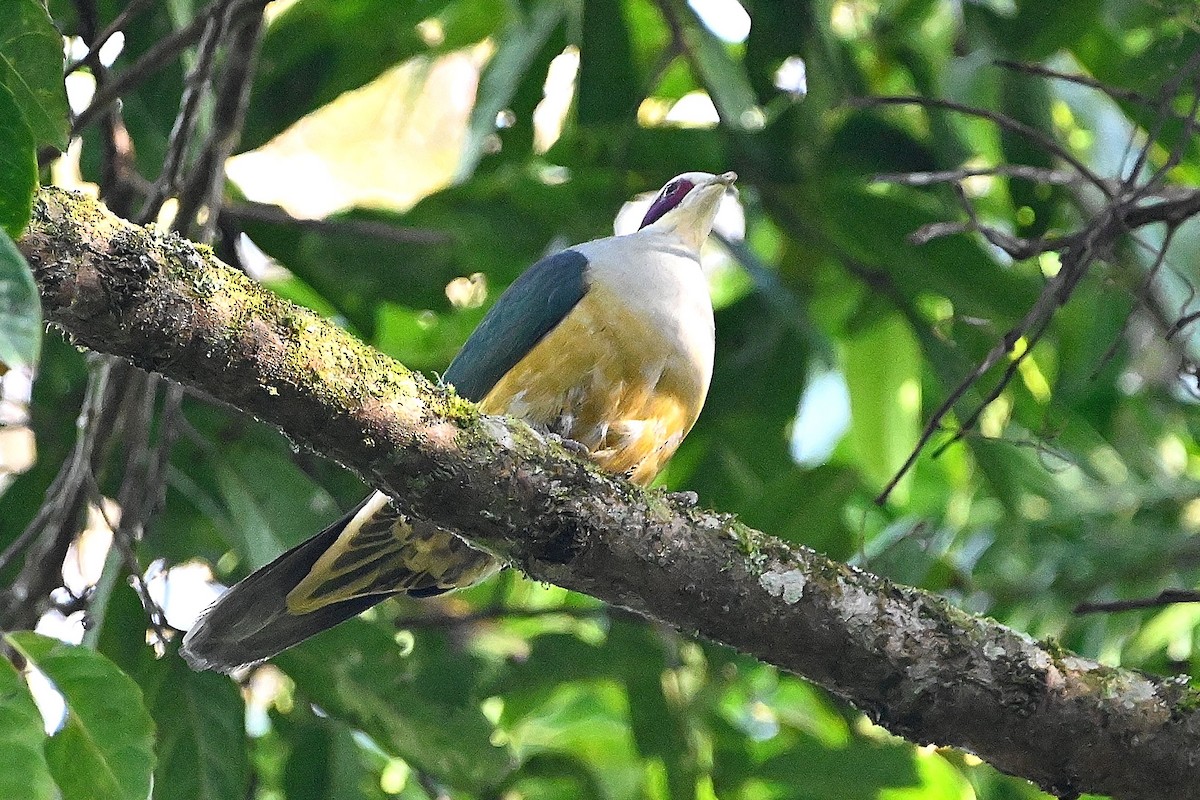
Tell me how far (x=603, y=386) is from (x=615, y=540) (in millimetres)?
951

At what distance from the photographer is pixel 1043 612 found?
4805 mm

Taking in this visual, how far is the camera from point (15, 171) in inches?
63.4

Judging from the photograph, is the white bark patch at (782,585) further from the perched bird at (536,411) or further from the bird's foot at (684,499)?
the perched bird at (536,411)

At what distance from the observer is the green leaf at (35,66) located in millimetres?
2109

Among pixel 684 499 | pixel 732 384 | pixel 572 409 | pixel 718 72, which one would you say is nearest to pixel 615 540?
pixel 684 499

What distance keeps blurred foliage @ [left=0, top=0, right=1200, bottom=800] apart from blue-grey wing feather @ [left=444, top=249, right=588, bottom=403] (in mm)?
671

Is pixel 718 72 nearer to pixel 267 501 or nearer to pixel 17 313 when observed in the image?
pixel 267 501

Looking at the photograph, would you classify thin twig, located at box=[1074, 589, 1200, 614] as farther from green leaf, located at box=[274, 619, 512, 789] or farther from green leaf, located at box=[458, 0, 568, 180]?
green leaf, located at box=[458, 0, 568, 180]

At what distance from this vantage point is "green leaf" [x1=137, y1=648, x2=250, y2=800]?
3.43m

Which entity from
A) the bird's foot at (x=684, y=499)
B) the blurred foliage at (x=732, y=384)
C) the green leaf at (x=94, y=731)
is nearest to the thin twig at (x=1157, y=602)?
the bird's foot at (x=684, y=499)

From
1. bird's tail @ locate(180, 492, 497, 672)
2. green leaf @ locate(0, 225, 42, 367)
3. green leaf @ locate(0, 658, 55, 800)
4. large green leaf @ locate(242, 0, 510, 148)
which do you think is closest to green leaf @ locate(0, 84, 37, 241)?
green leaf @ locate(0, 225, 42, 367)

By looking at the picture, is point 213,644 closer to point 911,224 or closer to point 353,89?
point 353,89

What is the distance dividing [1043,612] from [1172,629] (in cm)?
45

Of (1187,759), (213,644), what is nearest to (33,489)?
(213,644)
